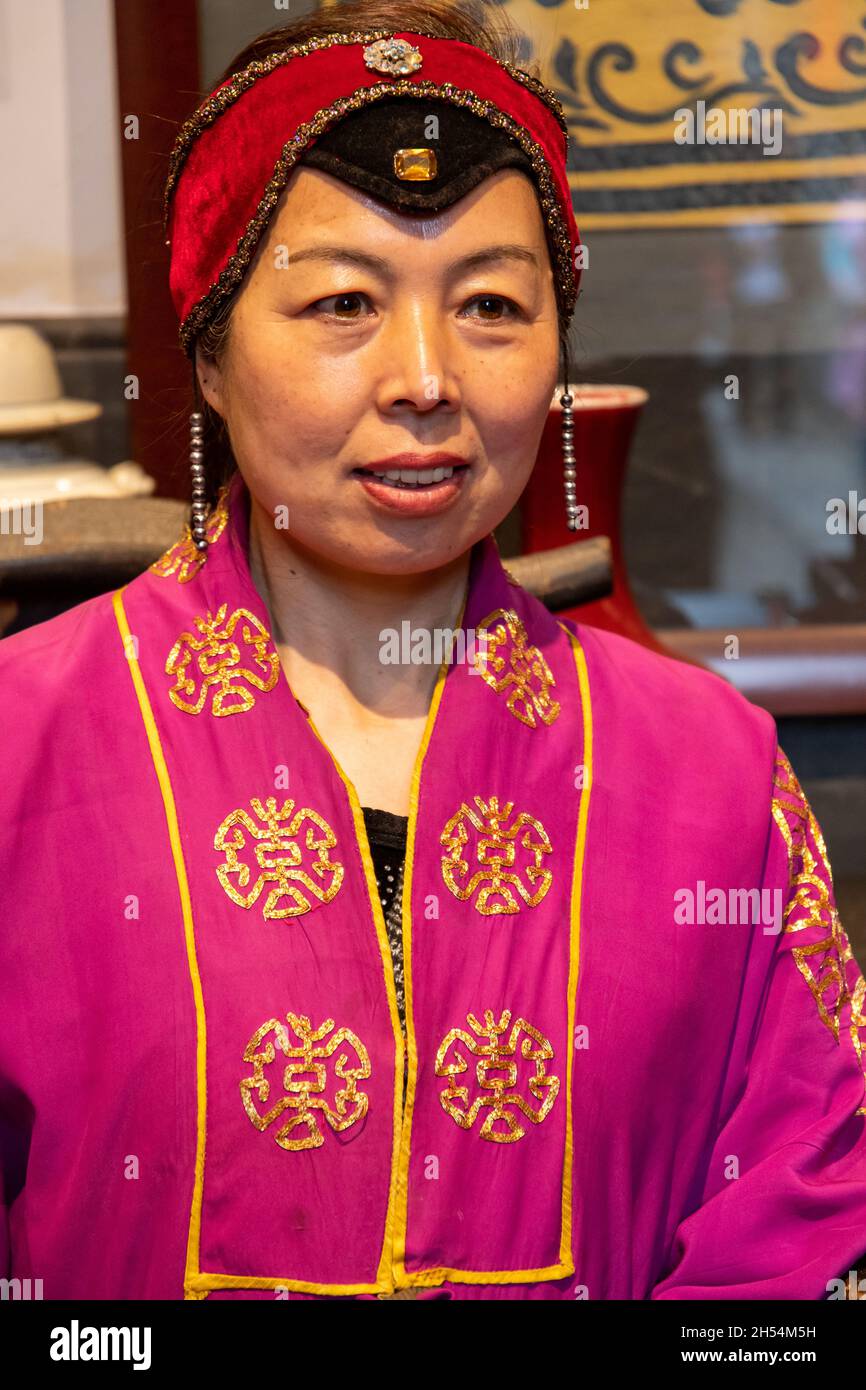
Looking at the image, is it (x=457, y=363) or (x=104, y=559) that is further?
(x=104, y=559)

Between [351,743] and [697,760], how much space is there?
10.4 inches

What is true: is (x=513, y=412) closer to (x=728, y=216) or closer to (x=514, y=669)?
(x=514, y=669)

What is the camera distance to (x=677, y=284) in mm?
3473

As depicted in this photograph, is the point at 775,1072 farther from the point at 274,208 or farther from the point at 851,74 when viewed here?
the point at 851,74

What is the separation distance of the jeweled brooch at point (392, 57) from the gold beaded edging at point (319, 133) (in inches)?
0.4

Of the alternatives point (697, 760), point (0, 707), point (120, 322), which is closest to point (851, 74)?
point (120, 322)

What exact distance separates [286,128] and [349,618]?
0.34 metres

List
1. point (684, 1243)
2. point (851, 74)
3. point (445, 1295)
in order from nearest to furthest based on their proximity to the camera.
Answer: point (445, 1295)
point (684, 1243)
point (851, 74)

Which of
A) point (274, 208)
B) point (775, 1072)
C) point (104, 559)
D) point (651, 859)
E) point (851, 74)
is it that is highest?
point (851, 74)

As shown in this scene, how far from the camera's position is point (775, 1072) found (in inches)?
52.8

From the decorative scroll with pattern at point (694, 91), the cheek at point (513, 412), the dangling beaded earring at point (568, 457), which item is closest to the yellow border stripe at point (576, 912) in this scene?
the dangling beaded earring at point (568, 457)

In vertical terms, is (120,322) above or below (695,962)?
above

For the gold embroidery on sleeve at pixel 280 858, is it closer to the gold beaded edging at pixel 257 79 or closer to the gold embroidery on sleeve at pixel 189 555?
the gold embroidery on sleeve at pixel 189 555

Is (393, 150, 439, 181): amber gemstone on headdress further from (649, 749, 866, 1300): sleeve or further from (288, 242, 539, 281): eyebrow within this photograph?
(649, 749, 866, 1300): sleeve
